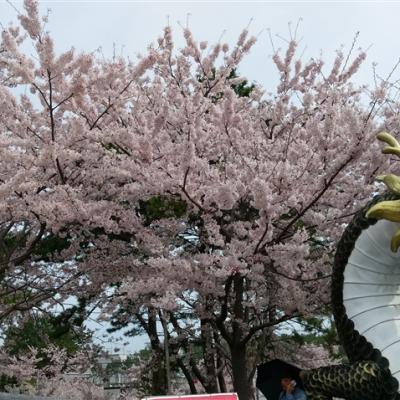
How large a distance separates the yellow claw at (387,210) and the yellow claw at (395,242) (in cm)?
13

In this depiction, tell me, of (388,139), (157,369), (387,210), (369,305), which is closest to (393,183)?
(387,210)

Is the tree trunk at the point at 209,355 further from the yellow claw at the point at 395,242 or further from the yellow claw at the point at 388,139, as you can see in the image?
the yellow claw at the point at 388,139

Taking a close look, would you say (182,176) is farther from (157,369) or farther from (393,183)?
(157,369)

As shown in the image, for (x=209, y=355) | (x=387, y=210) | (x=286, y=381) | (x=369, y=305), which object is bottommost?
(x=286, y=381)

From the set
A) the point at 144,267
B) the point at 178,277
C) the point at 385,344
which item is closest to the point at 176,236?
the point at 144,267

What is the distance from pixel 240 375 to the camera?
29.2ft

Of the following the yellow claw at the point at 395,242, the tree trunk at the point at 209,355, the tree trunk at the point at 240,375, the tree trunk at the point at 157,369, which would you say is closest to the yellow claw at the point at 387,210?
the yellow claw at the point at 395,242

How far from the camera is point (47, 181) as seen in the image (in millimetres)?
7320

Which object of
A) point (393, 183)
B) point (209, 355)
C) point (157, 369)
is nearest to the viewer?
point (393, 183)

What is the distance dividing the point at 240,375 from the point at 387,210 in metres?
4.56

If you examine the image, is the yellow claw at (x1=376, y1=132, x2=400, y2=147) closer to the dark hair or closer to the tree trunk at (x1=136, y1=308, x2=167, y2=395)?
the dark hair

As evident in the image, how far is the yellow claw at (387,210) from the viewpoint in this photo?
5.23m

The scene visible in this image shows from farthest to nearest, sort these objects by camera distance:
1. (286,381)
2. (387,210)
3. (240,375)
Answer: (240,375), (286,381), (387,210)

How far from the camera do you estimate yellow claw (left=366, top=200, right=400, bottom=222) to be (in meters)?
5.23
